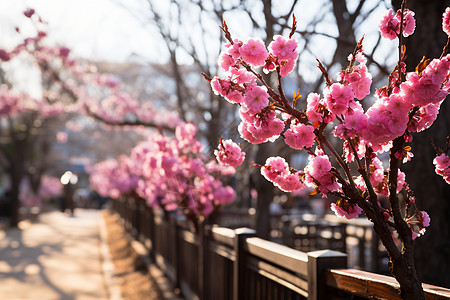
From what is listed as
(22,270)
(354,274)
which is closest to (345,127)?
(354,274)

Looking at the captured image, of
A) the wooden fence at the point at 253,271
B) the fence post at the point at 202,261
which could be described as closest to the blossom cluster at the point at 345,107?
the wooden fence at the point at 253,271

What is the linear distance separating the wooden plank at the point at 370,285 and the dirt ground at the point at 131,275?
5.14 m

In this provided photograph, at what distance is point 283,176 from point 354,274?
66cm

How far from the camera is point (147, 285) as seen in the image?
825 cm

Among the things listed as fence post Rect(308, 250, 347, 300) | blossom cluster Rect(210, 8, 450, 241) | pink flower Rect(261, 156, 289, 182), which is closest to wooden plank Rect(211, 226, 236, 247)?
fence post Rect(308, 250, 347, 300)

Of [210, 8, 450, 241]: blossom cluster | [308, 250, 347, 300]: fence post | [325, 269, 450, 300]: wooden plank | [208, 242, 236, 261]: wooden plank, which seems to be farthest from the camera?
[208, 242, 236, 261]: wooden plank

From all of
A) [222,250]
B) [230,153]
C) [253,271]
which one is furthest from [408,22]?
[222,250]

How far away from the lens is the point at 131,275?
9430 mm

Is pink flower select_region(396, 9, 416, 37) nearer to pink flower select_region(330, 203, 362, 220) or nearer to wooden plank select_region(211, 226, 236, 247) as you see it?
pink flower select_region(330, 203, 362, 220)

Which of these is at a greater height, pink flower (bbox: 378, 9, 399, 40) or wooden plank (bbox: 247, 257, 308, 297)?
pink flower (bbox: 378, 9, 399, 40)

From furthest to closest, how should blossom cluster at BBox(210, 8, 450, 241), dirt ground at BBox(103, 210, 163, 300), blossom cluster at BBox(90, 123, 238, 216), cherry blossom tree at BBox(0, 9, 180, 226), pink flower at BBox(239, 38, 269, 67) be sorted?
cherry blossom tree at BBox(0, 9, 180, 226)
dirt ground at BBox(103, 210, 163, 300)
blossom cluster at BBox(90, 123, 238, 216)
pink flower at BBox(239, 38, 269, 67)
blossom cluster at BBox(210, 8, 450, 241)

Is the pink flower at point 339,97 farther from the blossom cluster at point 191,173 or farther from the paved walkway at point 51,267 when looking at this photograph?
the paved walkway at point 51,267

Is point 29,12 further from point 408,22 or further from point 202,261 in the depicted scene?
point 408,22

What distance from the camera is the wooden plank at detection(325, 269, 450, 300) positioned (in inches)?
80.8
